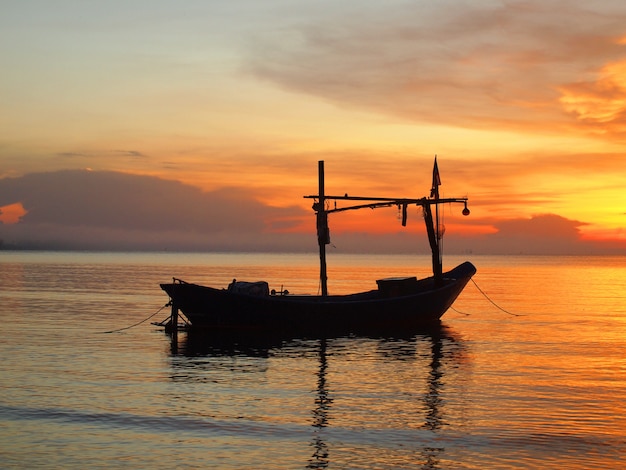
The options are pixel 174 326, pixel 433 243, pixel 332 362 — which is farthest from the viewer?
pixel 433 243

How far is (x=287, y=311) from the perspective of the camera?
3700 cm

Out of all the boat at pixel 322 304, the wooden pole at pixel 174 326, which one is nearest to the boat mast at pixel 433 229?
the boat at pixel 322 304

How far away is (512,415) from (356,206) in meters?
21.4

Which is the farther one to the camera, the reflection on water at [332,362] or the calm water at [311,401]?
the reflection on water at [332,362]

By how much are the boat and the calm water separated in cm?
161

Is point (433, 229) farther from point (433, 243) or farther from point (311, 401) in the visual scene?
point (311, 401)

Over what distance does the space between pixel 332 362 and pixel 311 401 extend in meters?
8.05

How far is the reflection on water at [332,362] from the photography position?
61.9 ft

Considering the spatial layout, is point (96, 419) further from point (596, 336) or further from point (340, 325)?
point (596, 336)

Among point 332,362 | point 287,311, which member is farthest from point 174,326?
point 332,362

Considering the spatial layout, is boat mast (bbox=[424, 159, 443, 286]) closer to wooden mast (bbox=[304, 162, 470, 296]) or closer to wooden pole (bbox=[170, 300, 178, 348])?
wooden mast (bbox=[304, 162, 470, 296])

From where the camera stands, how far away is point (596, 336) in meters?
40.9

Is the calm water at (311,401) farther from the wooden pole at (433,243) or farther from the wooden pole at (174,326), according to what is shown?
the wooden pole at (433,243)

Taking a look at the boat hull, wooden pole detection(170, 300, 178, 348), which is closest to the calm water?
wooden pole detection(170, 300, 178, 348)
